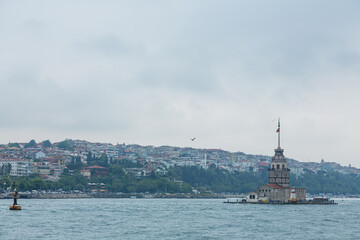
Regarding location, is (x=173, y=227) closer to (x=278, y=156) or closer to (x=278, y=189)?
(x=278, y=189)

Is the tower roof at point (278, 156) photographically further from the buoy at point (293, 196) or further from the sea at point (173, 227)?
the sea at point (173, 227)

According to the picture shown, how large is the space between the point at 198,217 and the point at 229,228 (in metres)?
17.4

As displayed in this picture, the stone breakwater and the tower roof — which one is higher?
the tower roof

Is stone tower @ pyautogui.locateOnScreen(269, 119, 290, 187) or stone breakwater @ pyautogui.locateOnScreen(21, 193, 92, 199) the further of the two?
stone breakwater @ pyautogui.locateOnScreen(21, 193, 92, 199)

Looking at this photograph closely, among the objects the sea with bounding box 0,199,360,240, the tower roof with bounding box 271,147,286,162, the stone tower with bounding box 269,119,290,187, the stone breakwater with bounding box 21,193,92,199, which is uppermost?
the tower roof with bounding box 271,147,286,162

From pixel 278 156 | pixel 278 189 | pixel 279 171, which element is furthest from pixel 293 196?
pixel 278 156

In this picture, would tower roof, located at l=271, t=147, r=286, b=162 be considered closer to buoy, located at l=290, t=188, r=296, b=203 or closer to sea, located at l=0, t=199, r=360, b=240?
buoy, located at l=290, t=188, r=296, b=203

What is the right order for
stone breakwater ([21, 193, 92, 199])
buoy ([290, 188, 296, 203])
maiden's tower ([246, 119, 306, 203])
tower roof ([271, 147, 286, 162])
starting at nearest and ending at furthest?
maiden's tower ([246, 119, 306, 203])
buoy ([290, 188, 296, 203])
tower roof ([271, 147, 286, 162])
stone breakwater ([21, 193, 92, 199])

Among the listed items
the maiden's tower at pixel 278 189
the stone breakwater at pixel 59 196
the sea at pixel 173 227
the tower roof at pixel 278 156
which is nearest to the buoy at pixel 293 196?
the maiden's tower at pixel 278 189

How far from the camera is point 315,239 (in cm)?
6500

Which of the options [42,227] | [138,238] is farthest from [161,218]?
[138,238]

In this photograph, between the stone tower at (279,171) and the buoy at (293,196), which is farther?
the stone tower at (279,171)

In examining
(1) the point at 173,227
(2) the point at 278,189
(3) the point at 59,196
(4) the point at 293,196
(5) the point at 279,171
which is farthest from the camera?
(3) the point at 59,196

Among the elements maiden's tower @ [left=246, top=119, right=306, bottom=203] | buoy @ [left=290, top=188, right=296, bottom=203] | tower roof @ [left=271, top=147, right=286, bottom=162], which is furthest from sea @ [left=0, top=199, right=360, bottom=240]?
tower roof @ [left=271, top=147, right=286, bottom=162]
